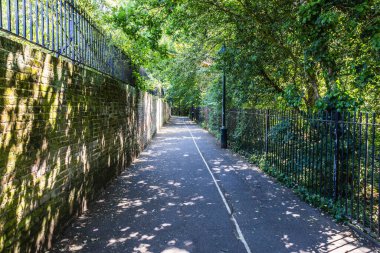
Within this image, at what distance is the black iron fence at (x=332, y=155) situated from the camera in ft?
16.3

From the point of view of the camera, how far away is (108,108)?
747 cm

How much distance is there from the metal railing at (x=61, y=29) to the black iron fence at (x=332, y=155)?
16.1ft

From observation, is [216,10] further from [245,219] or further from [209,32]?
[245,219]

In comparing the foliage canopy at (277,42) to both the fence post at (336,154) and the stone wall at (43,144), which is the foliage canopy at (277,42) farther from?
the stone wall at (43,144)

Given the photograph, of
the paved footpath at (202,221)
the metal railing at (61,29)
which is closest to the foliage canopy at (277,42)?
the metal railing at (61,29)

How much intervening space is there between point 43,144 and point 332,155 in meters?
5.24

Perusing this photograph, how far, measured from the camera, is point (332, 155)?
604 cm

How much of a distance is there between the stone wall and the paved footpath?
20.8 inches

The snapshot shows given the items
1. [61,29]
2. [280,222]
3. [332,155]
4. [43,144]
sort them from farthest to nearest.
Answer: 1. [332,155]
2. [280,222]
3. [61,29]
4. [43,144]

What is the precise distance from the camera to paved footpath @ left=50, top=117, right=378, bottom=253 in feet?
13.9

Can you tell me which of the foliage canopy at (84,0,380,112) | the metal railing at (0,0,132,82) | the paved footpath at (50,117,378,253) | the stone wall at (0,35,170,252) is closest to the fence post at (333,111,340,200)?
the foliage canopy at (84,0,380,112)

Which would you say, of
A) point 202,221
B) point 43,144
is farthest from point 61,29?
point 202,221

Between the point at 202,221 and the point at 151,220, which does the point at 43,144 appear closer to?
the point at 151,220

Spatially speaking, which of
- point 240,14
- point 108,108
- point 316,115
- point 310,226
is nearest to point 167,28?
point 240,14
